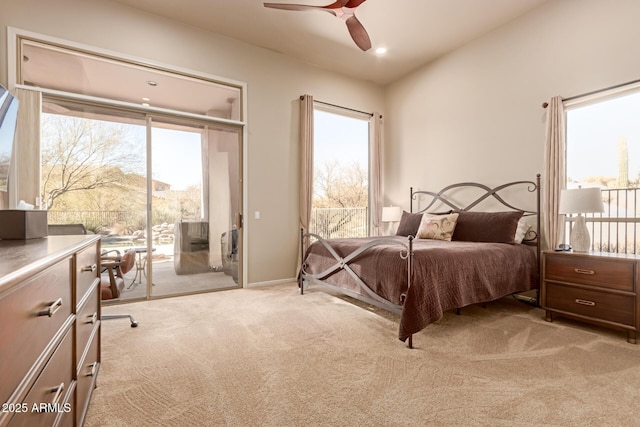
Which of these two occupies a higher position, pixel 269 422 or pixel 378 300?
pixel 378 300

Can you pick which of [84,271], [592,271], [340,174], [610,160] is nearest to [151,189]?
[84,271]

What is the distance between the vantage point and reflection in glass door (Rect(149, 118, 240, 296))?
3.90 meters

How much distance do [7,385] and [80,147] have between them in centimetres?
357

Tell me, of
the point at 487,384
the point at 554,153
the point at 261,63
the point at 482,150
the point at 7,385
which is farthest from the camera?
the point at 261,63

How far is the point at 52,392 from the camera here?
3.22ft

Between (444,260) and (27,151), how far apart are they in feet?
13.5

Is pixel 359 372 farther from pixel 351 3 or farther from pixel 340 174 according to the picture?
pixel 340 174

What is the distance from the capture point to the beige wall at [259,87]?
3564mm

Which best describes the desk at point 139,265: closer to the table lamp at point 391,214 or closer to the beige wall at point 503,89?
the table lamp at point 391,214

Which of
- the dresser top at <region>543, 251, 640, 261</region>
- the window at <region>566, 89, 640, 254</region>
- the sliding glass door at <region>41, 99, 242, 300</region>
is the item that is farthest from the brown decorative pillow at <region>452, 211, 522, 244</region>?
the sliding glass door at <region>41, 99, 242, 300</region>

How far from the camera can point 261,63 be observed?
4555 millimetres

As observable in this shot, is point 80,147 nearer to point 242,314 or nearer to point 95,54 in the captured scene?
point 95,54

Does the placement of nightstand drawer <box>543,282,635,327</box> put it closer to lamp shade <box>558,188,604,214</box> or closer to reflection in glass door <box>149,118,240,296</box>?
lamp shade <box>558,188,604,214</box>

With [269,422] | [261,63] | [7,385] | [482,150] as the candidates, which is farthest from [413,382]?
[261,63]
